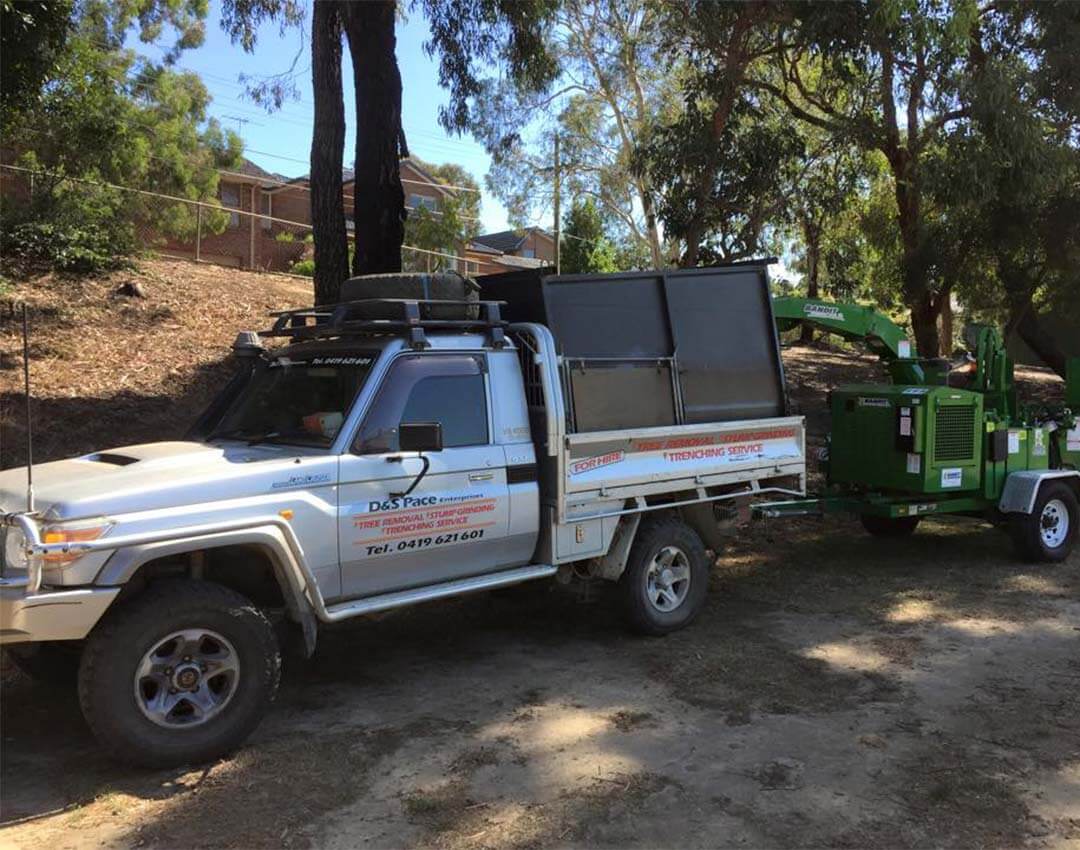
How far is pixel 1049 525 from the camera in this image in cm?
884

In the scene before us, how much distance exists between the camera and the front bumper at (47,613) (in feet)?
12.7

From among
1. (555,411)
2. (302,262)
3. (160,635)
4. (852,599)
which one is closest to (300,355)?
(555,411)

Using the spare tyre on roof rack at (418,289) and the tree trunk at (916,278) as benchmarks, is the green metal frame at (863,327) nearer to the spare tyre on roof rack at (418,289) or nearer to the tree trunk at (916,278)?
the spare tyre on roof rack at (418,289)

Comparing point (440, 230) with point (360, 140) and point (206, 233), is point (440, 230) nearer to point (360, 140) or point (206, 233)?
point (206, 233)

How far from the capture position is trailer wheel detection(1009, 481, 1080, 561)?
854 cm

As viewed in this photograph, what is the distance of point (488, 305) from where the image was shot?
565cm

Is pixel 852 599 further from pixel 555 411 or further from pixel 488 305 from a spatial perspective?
pixel 488 305

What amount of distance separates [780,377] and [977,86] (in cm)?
598

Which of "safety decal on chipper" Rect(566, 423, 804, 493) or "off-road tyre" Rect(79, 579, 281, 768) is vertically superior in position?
"safety decal on chipper" Rect(566, 423, 804, 493)

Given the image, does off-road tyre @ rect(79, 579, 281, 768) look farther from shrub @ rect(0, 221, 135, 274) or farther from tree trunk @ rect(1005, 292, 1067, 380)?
tree trunk @ rect(1005, 292, 1067, 380)

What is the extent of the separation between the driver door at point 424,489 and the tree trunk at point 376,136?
459cm

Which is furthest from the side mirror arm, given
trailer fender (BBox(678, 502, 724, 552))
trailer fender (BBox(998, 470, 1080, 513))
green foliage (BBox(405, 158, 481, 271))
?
green foliage (BBox(405, 158, 481, 271))

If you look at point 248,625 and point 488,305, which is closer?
point 248,625

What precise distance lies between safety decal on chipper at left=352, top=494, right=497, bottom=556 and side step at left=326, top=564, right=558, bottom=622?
25cm
